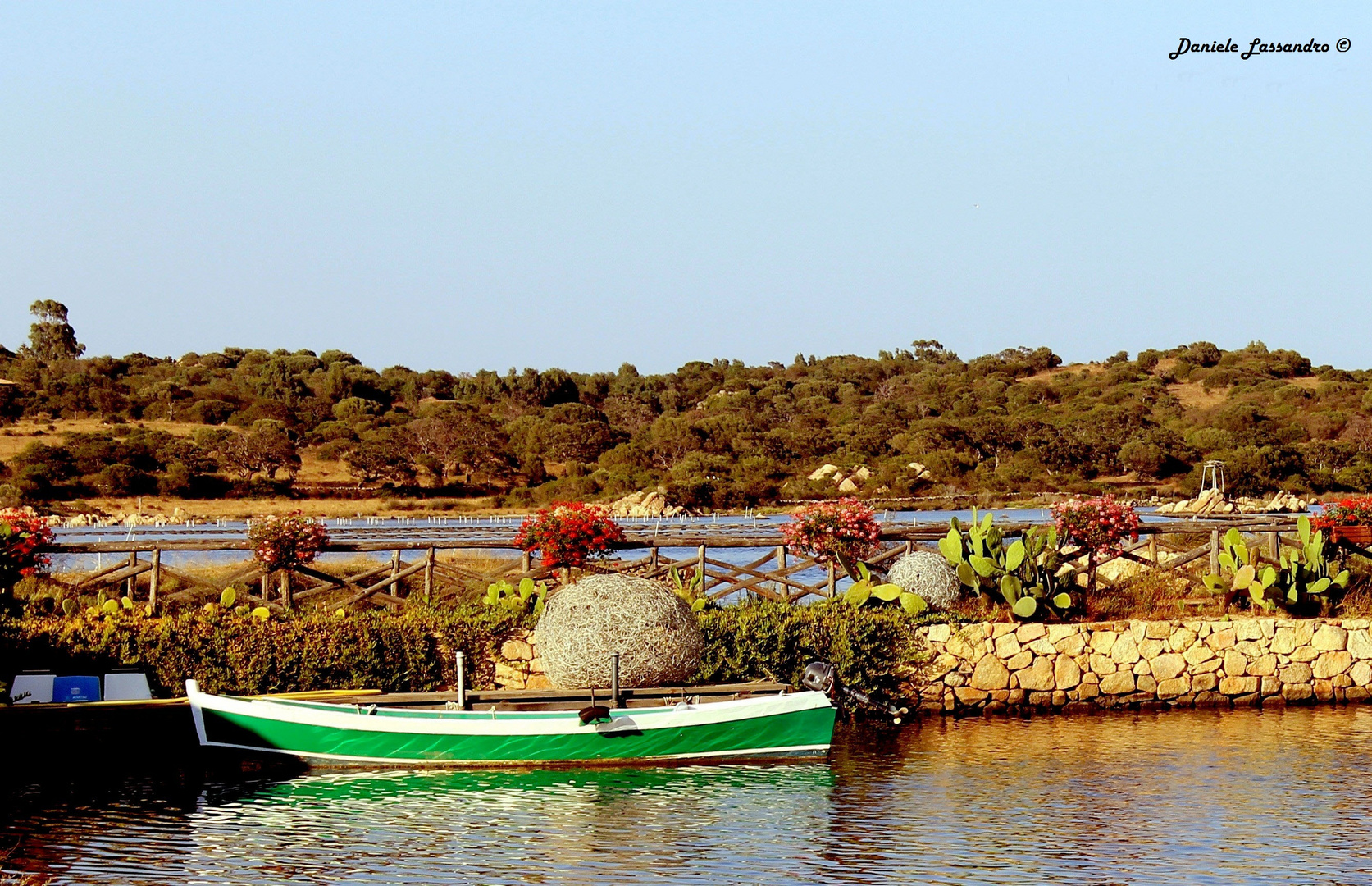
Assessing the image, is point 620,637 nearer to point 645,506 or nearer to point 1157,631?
point 1157,631

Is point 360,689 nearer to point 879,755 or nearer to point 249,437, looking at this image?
point 879,755

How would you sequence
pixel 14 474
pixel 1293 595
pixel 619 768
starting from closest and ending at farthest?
pixel 619 768, pixel 1293 595, pixel 14 474

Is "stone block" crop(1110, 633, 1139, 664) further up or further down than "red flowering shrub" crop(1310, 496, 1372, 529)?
further down

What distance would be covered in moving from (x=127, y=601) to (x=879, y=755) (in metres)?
8.24

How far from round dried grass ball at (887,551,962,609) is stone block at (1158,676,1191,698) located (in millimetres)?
2529

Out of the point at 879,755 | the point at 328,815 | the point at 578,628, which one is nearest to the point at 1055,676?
the point at 879,755

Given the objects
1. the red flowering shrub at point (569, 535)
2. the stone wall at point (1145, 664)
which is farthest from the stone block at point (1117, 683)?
the red flowering shrub at point (569, 535)

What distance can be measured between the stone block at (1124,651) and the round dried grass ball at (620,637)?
5.20 meters

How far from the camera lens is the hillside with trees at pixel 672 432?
67.7m

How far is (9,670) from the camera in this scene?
14.5 meters

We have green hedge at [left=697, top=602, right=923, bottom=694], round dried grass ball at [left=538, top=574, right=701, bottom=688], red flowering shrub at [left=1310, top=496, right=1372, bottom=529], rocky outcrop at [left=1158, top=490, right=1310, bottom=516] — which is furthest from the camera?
rocky outcrop at [left=1158, top=490, right=1310, bottom=516]

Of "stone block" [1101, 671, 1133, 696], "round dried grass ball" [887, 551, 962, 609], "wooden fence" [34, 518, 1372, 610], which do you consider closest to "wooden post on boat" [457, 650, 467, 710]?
"wooden fence" [34, 518, 1372, 610]

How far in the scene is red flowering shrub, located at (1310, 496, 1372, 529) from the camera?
18.9 metres

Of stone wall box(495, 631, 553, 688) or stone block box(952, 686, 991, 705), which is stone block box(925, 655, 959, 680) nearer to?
stone block box(952, 686, 991, 705)
